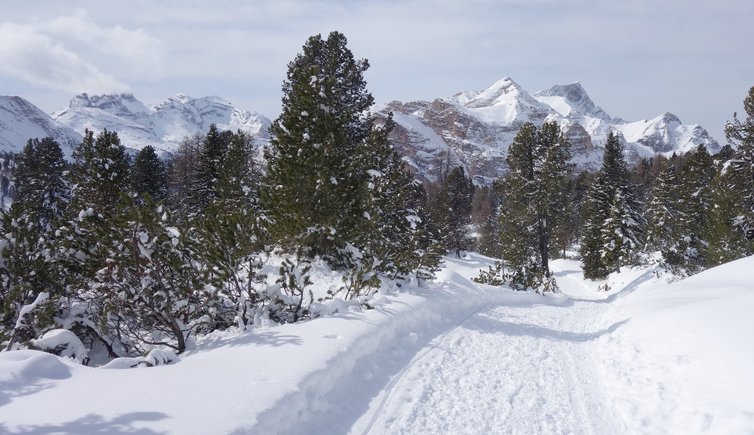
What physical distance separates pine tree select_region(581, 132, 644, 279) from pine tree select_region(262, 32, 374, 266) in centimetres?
2322

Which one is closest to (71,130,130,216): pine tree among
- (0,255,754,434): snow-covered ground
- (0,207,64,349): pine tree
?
(0,207,64,349): pine tree

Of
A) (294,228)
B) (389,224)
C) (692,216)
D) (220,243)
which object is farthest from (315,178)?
(692,216)

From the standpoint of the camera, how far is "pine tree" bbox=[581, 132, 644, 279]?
30.4 meters

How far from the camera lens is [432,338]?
918 centimetres

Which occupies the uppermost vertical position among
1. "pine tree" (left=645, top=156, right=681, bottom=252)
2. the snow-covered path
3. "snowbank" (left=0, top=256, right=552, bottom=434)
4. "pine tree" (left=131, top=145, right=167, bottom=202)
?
"pine tree" (left=131, top=145, right=167, bottom=202)

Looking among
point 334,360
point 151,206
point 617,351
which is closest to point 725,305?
point 617,351

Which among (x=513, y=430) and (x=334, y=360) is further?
(x=334, y=360)

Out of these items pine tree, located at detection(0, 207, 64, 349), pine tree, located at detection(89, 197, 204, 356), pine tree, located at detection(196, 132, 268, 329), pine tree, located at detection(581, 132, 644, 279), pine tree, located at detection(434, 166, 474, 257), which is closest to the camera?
pine tree, located at detection(0, 207, 64, 349)

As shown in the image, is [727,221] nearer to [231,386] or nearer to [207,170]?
[231,386]

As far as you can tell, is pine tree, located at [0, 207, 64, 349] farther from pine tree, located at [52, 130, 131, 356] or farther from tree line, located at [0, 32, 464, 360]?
pine tree, located at [52, 130, 131, 356]

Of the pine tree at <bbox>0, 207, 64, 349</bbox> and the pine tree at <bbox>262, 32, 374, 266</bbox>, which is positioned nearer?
the pine tree at <bbox>0, 207, 64, 349</bbox>

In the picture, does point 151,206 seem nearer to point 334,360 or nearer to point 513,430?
point 334,360

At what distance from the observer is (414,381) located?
21.8ft

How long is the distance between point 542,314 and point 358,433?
1073cm
